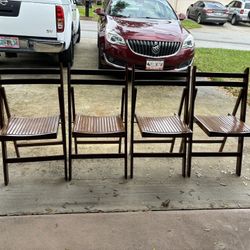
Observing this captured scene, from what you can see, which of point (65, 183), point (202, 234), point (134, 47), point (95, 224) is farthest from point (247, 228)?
point (134, 47)

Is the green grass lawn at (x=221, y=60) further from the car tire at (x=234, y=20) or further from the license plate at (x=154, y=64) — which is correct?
the car tire at (x=234, y=20)

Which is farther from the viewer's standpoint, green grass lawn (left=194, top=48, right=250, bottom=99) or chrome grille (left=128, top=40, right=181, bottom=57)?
green grass lawn (left=194, top=48, right=250, bottom=99)

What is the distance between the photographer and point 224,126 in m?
3.53

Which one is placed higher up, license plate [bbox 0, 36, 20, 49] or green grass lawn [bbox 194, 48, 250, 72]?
license plate [bbox 0, 36, 20, 49]

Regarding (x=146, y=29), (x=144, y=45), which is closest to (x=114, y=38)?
(x=144, y=45)

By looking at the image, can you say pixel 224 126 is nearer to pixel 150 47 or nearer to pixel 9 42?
pixel 150 47

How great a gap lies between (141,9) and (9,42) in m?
2.78

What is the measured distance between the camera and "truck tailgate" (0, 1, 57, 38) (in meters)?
6.49

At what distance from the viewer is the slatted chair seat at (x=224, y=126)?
336 cm

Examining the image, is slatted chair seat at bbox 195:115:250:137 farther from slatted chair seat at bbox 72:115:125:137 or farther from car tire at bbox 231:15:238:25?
car tire at bbox 231:15:238:25

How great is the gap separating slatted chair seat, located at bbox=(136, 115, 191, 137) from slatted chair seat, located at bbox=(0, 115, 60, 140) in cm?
79

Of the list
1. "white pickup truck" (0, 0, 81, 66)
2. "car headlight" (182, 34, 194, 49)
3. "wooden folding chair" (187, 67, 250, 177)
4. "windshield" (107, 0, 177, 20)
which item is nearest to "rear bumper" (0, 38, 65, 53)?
"white pickup truck" (0, 0, 81, 66)

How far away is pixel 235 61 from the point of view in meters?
9.58

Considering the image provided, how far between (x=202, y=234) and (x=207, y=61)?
23.0 feet
